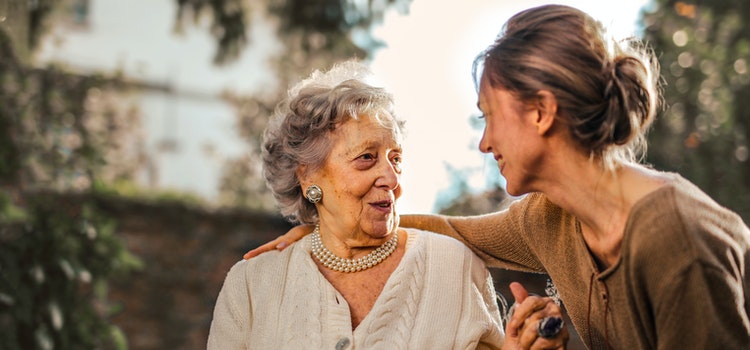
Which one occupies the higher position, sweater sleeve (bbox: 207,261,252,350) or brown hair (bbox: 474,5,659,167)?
brown hair (bbox: 474,5,659,167)

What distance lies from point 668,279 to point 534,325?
15.4 inches

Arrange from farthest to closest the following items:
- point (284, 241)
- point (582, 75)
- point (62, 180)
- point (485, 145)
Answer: point (62, 180), point (284, 241), point (485, 145), point (582, 75)

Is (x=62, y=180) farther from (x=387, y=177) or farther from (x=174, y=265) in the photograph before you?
(x=387, y=177)

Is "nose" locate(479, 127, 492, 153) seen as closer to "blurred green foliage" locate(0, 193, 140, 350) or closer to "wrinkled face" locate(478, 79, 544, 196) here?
"wrinkled face" locate(478, 79, 544, 196)

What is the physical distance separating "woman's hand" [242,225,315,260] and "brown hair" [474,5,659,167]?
98 centimetres

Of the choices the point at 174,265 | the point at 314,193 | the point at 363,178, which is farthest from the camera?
the point at 174,265

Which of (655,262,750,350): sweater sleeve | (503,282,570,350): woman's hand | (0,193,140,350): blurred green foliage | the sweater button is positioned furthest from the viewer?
(0,193,140,350): blurred green foliage

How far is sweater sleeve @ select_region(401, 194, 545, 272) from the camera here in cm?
264

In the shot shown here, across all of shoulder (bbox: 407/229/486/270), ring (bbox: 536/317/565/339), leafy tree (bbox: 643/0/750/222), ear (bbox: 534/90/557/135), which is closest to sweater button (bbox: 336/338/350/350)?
shoulder (bbox: 407/229/486/270)

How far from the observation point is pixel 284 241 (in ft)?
9.48

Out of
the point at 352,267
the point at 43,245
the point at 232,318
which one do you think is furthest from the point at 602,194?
the point at 43,245

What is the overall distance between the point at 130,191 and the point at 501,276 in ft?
14.8

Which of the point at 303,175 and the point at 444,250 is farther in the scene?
the point at 303,175

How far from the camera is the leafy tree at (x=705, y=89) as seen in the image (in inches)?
233
